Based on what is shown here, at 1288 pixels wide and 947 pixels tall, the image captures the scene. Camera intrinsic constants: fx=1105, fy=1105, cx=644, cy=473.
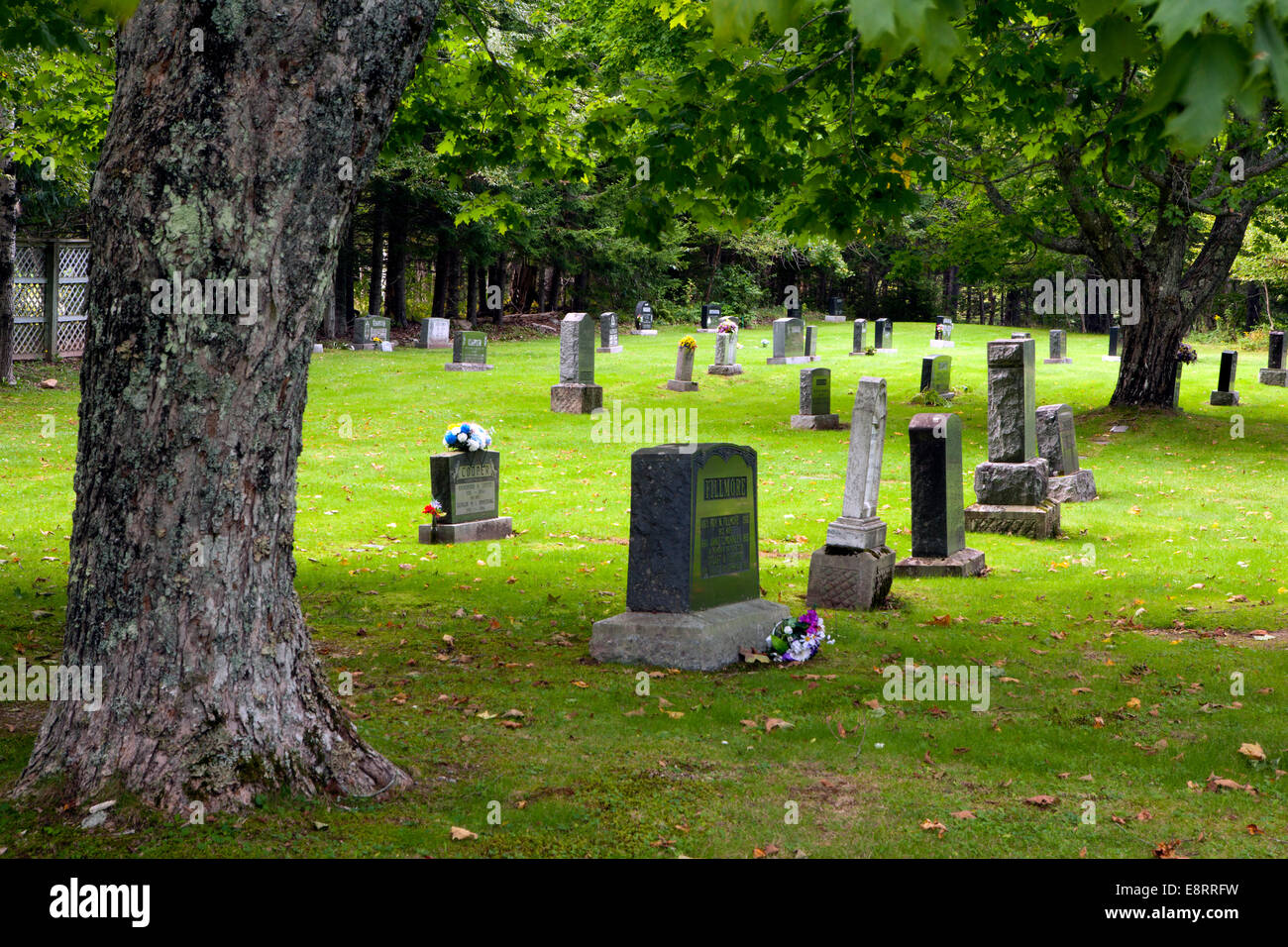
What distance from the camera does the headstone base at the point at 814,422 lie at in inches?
875

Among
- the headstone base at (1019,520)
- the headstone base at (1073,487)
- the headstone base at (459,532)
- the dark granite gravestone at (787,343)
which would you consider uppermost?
the dark granite gravestone at (787,343)

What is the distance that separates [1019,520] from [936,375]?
42.8 feet

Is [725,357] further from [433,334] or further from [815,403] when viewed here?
[433,334]

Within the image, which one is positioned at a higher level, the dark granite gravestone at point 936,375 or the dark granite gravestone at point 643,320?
the dark granite gravestone at point 643,320

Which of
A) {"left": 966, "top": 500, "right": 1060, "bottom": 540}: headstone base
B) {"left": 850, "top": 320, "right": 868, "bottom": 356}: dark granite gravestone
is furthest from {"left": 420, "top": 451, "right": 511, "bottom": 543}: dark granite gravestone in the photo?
{"left": 850, "top": 320, "right": 868, "bottom": 356}: dark granite gravestone

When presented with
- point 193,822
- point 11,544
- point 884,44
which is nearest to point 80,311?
point 11,544

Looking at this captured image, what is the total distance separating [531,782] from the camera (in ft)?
18.0

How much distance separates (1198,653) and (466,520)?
7.86 metres

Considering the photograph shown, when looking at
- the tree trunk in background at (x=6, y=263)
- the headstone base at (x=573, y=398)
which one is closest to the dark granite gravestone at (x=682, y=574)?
the headstone base at (x=573, y=398)

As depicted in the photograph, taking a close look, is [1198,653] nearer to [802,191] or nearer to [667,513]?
[667,513]

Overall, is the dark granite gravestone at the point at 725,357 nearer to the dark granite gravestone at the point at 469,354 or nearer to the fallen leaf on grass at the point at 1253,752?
the dark granite gravestone at the point at 469,354

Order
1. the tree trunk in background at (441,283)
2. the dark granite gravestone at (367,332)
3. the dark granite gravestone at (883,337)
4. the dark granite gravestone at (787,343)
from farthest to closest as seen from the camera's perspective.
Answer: the tree trunk in background at (441,283) < the dark granite gravestone at (883,337) < the dark granite gravestone at (367,332) < the dark granite gravestone at (787,343)

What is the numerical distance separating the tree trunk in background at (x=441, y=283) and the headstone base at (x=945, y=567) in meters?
31.0

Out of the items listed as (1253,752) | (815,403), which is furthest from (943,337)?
(1253,752)
